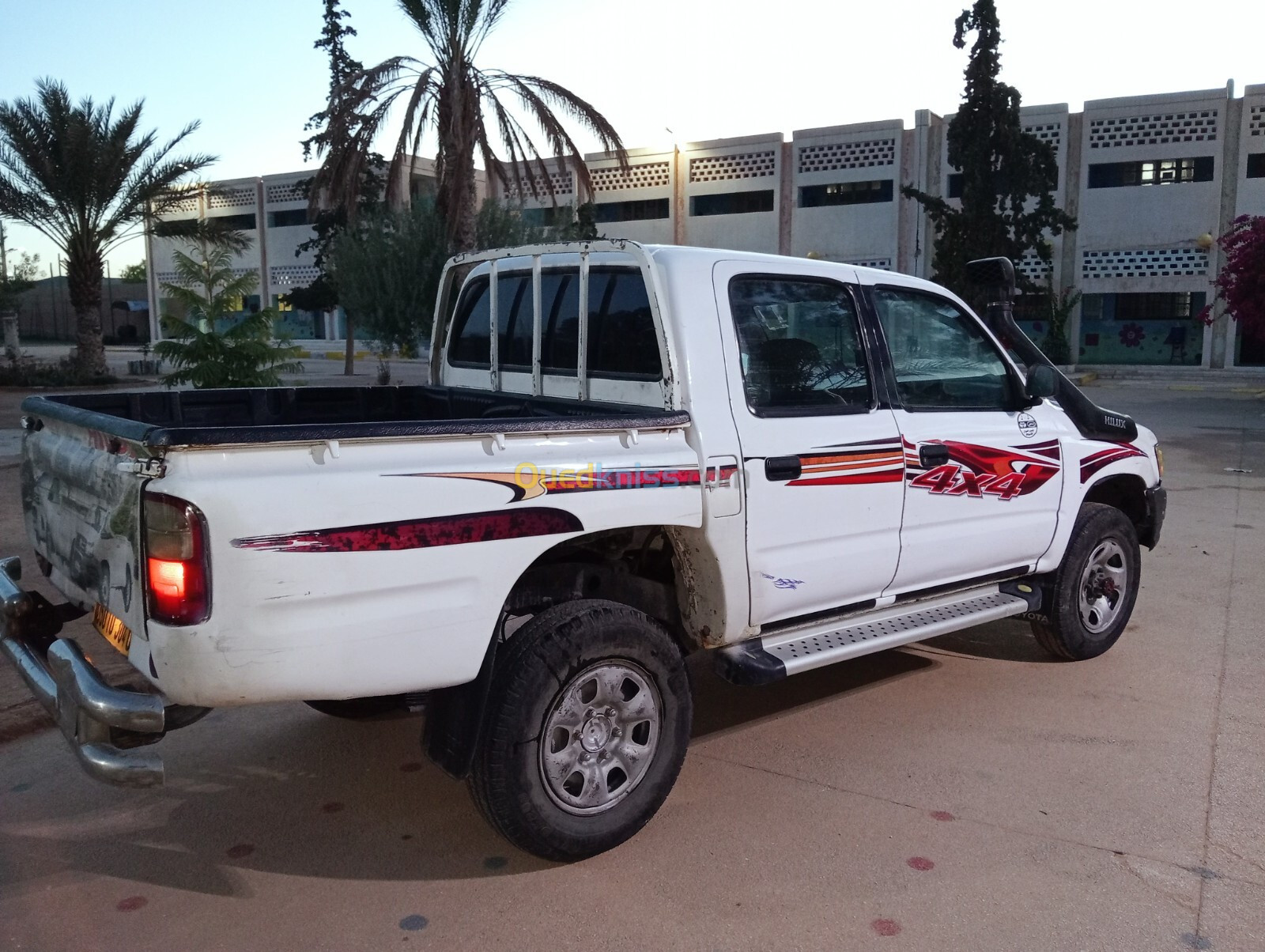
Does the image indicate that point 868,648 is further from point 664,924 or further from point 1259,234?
point 1259,234

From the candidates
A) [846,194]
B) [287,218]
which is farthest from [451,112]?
[287,218]

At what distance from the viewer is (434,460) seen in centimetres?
313

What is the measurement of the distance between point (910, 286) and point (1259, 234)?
877 inches

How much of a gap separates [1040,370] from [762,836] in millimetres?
2449

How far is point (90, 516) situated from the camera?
3.27m

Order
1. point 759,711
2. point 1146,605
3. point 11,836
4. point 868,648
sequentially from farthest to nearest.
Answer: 1. point 1146,605
2. point 759,711
3. point 868,648
4. point 11,836

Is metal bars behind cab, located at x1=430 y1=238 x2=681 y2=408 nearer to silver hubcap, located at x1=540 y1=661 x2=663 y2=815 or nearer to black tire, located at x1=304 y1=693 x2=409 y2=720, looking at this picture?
silver hubcap, located at x1=540 y1=661 x2=663 y2=815

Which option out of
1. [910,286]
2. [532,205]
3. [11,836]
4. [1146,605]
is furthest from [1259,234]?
[532,205]

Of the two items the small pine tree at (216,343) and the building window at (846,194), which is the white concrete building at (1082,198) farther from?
the small pine tree at (216,343)

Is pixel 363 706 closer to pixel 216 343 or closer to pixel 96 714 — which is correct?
pixel 96 714

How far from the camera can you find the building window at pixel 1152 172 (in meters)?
36.3

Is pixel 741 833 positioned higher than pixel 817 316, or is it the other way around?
pixel 817 316

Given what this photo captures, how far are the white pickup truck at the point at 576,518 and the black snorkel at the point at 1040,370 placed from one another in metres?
0.03

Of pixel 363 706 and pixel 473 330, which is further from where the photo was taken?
pixel 473 330
